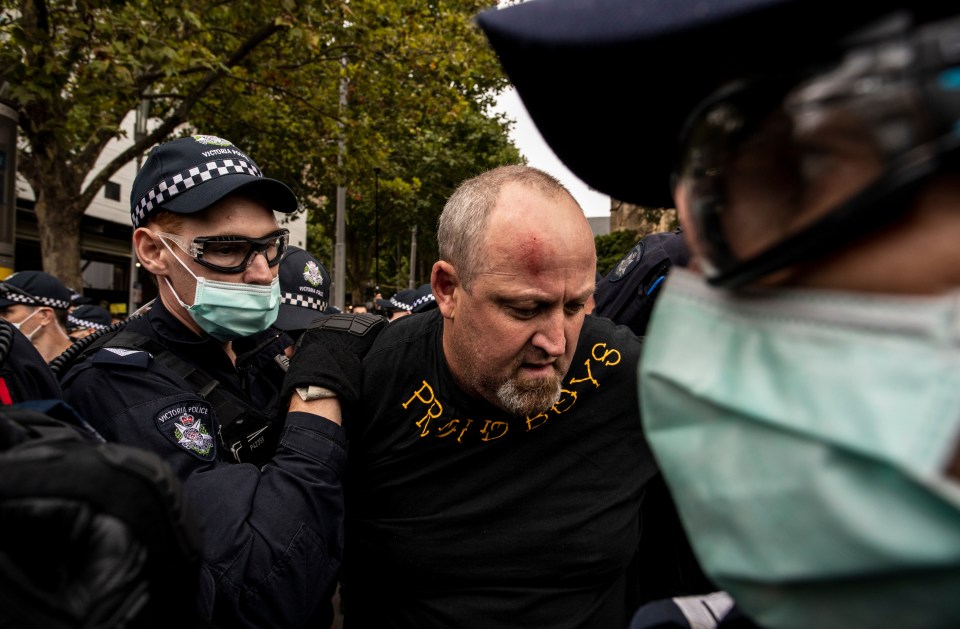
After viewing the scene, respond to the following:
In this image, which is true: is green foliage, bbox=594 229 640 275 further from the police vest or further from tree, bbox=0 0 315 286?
the police vest

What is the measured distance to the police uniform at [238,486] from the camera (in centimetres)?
159

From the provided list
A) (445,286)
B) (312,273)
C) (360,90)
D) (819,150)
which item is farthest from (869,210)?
(360,90)

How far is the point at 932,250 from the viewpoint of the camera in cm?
60

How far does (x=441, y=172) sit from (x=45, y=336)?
69.3 feet

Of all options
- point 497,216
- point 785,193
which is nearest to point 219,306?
point 497,216

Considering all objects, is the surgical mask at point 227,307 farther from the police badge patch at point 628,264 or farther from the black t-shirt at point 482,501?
A: the police badge patch at point 628,264

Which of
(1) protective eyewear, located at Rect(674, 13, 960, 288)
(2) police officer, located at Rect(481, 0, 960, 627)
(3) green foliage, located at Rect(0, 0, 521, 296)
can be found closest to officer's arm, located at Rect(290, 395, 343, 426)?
(2) police officer, located at Rect(481, 0, 960, 627)

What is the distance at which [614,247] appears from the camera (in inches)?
396

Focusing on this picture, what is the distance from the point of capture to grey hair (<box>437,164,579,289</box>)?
1987mm

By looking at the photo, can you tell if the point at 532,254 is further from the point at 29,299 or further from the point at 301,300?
the point at 29,299

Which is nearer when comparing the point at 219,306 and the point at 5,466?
the point at 5,466

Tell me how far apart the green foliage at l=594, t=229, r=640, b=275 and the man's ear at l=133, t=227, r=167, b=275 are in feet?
26.4

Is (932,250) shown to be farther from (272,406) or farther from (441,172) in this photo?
(441,172)

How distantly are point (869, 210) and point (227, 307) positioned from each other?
2109 millimetres
